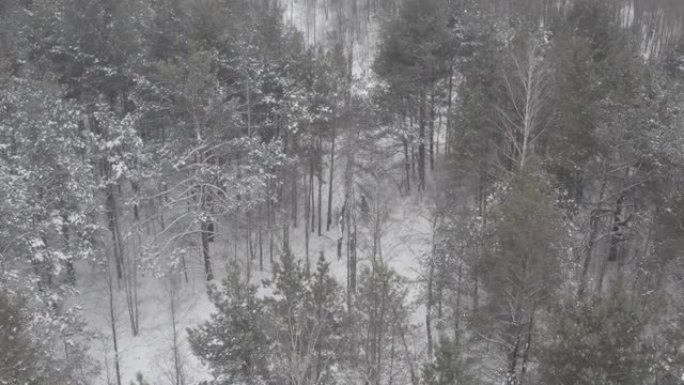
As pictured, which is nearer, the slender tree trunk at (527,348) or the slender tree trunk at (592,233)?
the slender tree trunk at (527,348)

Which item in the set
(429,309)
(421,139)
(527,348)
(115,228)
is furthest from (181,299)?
(527,348)

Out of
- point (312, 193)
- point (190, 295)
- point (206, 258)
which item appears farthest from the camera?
point (312, 193)

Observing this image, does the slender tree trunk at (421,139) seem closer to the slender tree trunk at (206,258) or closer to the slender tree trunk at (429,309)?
the slender tree trunk at (429,309)

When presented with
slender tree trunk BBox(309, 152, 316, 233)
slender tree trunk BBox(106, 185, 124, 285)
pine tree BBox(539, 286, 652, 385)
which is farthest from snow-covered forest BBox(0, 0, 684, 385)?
slender tree trunk BBox(309, 152, 316, 233)

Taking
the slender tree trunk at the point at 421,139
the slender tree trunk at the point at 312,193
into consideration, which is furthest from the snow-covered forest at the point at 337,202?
the slender tree trunk at the point at 312,193

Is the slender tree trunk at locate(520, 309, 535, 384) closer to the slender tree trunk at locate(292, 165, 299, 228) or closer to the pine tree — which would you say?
the pine tree

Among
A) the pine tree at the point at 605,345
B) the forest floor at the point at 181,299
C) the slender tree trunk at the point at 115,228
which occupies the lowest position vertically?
the forest floor at the point at 181,299

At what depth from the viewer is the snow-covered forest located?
51.0ft

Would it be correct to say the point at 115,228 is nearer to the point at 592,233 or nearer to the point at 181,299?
the point at 181,299

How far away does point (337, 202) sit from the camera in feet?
108

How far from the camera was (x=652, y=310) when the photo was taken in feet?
41.7

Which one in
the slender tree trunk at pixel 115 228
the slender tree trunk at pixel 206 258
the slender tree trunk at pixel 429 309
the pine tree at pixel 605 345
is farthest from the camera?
the slender tree trunk at pixel 206 258

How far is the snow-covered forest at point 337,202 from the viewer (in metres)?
15.6

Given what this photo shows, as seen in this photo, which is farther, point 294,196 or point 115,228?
point 294,196
